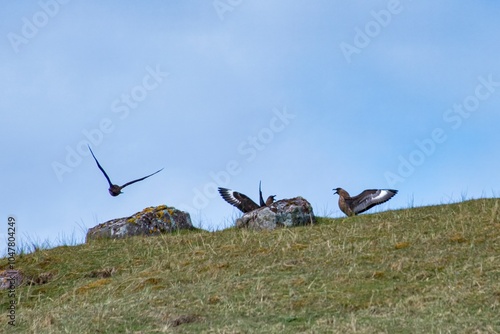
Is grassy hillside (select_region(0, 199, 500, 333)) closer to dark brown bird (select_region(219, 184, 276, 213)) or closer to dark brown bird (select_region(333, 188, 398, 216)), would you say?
dark brown bird (select_region(333, 188, 398, 216))

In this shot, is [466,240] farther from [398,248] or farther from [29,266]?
[29,266]

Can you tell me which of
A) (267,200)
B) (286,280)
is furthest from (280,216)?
(286,280)

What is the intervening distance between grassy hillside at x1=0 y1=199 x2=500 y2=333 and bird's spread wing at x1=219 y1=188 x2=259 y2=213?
16.7 ft

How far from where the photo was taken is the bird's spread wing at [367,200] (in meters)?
22.5

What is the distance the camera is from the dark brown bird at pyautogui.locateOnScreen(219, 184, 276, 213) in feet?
78.7

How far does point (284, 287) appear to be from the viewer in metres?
12.8

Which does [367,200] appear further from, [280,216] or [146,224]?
[146,224]

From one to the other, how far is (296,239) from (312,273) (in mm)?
3316

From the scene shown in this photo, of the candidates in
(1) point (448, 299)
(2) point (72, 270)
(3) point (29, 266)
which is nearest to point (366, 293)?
(1) point (448, 299)

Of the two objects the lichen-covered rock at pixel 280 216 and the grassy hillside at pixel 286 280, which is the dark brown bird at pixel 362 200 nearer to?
the lichen-covered rock at pixel 280 216

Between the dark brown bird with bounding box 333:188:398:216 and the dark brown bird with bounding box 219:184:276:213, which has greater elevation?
the dark brown bird with bounding box 219:184:276:213

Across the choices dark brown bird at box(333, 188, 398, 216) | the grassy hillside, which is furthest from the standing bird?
the grassy hillside

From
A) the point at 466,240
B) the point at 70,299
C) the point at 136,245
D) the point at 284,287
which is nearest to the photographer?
the point at 284,287

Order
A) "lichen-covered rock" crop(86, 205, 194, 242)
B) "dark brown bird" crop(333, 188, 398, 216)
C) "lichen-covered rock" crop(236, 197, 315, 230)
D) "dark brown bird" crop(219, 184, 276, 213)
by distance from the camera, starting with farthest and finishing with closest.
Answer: "dark brown bird" crop(219, 184, 276, 213), "dark brown bird" crop(333, 188, 398, 216), "lichen-covered rock" crop(86, 205, 194, 242), "lichen-covered rock" crop(236, 197, 315, 230)
